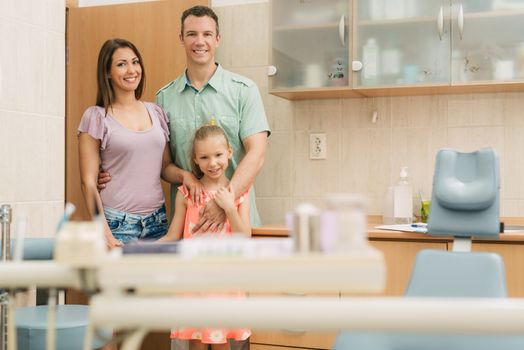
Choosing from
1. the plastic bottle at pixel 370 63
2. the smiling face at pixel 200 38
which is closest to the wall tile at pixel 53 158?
the smiling face at pixel 200 38

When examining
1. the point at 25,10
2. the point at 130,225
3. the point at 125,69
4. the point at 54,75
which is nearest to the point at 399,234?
the point at 130,225

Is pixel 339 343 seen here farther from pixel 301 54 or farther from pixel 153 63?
Answer: pixel 153 63

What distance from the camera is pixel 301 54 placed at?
2.95 meters

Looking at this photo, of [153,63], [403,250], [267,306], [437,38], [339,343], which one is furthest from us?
[153,63]

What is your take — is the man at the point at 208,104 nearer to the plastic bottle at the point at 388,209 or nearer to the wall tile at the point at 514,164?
the plastic bottle at the point at 388,209

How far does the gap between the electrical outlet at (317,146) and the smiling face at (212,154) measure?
34.3 inches

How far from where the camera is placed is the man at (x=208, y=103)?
8.68ft

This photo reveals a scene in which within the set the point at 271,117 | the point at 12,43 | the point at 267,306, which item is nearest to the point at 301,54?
the point at 271,117

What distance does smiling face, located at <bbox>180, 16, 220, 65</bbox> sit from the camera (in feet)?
8.62

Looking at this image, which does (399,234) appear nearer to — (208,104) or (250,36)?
(208,104)

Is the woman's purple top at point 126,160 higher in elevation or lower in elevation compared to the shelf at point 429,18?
lower

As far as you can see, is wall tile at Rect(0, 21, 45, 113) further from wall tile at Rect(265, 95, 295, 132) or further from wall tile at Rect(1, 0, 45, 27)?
wall tile at Rect(265, 95, 295, 132)

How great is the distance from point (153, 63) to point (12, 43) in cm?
70

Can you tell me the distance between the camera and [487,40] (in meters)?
2.66
